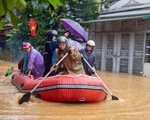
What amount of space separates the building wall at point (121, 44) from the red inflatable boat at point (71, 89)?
830 centimetres

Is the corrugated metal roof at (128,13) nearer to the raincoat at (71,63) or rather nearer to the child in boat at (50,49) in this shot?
the child in boat at (50,49)

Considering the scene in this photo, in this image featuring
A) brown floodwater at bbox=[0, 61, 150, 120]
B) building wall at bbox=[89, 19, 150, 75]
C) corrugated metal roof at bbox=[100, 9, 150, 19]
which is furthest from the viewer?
corrugated metal roof at bbox=[100, 9, 150, 19]

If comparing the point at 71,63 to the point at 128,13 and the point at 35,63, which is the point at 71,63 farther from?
the point at 128,13

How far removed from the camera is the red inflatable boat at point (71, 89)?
565 cm

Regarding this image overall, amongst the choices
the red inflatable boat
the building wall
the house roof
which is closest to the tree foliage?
the house roof

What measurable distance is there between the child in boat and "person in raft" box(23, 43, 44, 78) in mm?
427

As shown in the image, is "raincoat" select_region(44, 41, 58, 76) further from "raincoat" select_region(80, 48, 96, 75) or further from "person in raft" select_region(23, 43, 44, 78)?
"raincoat" select_region(80, 48, 96, 75)

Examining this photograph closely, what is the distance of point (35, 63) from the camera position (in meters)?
7.78

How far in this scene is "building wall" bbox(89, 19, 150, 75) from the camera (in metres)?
14.0

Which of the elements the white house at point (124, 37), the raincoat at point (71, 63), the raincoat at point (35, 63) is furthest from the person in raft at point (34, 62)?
the white house at point (124, 37)

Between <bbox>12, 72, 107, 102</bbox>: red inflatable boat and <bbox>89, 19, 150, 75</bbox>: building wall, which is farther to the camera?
<bbox>89, 19, 150, 75</bbox>: building wall

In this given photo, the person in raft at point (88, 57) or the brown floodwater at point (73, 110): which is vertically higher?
the person in raft at point (88, 57)

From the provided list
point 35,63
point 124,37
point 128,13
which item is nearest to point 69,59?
point 35,63

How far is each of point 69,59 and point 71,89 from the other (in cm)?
78
